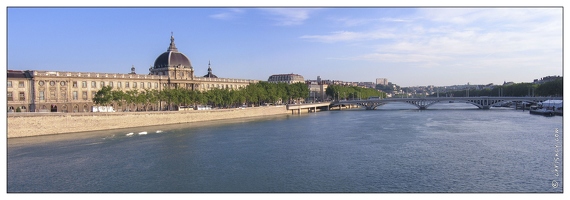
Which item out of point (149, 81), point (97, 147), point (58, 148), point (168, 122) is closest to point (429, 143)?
point (97, 147)

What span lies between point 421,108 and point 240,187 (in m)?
67.8

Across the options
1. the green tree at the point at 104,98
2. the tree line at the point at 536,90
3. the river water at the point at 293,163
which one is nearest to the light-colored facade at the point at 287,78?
the tree line at the point at 536,90

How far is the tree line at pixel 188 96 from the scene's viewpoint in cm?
5184

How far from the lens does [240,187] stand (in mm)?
19234

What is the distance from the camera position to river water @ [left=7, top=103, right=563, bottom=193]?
19.4 meters

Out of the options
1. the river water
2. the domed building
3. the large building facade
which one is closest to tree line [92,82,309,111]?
the large building facade

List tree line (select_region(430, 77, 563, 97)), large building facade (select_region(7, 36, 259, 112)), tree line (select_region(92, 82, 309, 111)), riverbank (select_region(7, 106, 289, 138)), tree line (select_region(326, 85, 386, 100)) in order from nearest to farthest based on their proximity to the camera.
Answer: riverbank (select_region(7, 106, 289, 138))
large building facade (select_region(7, 36, 259, 112))
tree line (select_region(92, 82, 309, 111))
tree line (select_region(430, 77, 563, 97))
tree line (select_region(326, 85, 386, 100))

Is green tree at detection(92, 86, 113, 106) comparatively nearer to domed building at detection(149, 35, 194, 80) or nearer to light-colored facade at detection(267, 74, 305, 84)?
domed building at detection(149, 35, 194, 80)

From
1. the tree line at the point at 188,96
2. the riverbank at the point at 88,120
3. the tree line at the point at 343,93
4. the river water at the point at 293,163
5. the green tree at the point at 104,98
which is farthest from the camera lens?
the tree line at the point at 343,93

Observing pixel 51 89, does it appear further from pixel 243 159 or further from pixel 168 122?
pixel 243 159

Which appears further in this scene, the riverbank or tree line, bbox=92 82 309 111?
tree line, bbox=92 82 309 111

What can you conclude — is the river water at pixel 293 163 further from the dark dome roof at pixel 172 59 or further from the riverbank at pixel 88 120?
the dark dome roof at pixel 172 59

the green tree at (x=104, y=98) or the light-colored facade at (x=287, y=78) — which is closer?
the green tree at (x=104, y=98)

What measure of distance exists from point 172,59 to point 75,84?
18786 mm
